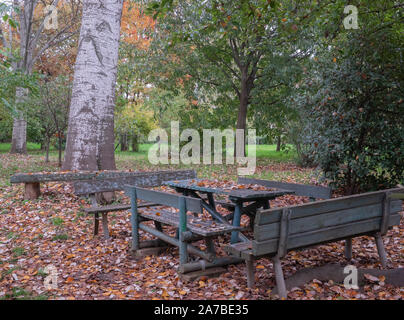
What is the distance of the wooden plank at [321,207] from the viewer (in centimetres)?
320

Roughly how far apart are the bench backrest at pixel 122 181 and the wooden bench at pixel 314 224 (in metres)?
2.89

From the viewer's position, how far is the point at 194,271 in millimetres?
3982

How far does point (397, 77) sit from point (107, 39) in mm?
6010

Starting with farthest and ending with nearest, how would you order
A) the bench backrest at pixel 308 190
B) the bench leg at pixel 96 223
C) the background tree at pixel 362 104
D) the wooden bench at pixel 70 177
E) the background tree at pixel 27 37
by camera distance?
the background tree at pixel 27 37 < the background tree at pixel 362 104 < the wooden bench at pixel 70 177 < the bench leg at pixel 96 223 < the bench backrest at pixel 308 190

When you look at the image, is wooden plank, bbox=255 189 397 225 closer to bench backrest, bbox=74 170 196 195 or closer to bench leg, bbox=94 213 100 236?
→ bench backrest, bbox=74 170 196 195

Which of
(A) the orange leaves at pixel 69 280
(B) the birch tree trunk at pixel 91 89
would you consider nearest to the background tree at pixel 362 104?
(B) the birch tree trunk at pixel 91 89

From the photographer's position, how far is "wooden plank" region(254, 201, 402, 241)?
327 cm

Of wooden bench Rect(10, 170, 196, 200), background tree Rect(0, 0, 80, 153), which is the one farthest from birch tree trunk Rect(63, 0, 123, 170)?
background tree Rect(0, 0, 80, 153)

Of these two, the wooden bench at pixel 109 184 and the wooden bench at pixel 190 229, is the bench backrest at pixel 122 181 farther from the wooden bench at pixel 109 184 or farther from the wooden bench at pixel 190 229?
the wooden bench at pixel 190 229

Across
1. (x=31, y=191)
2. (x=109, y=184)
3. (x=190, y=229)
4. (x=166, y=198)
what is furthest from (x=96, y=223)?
(x=31, y=191)

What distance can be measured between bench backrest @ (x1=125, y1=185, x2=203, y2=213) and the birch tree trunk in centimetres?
337

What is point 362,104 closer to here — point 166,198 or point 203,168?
point 166,198

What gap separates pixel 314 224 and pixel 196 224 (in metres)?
1.34

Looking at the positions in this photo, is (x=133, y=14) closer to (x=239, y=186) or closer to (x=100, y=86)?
(x=100, y=86)
